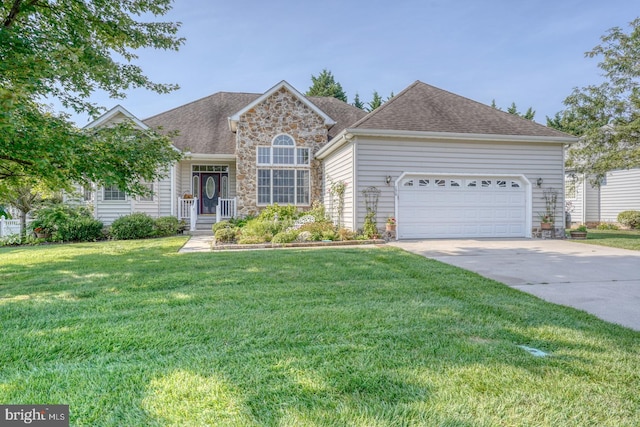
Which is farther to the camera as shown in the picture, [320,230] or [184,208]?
[184,208]

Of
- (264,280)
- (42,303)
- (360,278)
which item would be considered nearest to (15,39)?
(42,303)

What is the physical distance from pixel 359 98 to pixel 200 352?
32.5 m

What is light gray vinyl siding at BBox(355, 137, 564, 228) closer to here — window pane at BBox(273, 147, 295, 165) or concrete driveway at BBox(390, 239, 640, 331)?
concrete driveway at BBox(390, 239, 640, 331)

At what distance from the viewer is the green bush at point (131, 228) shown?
39.7 ft

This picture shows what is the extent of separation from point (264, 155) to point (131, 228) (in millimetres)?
5733

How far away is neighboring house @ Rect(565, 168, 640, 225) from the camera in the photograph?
1683 centimetres

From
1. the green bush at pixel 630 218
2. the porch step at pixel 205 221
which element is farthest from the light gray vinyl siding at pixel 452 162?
the green bush at pixel 630 218

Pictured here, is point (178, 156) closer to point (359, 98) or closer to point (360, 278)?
point (360, 278)

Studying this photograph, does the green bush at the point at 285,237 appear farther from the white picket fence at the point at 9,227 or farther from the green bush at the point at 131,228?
the white picket fence at the point at 9,227

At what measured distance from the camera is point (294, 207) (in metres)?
13.5

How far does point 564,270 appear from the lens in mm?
5902

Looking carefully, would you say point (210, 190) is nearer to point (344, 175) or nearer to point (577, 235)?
point (344, 175)

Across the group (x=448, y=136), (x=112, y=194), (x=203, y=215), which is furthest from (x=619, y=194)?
(x=112, y=194)

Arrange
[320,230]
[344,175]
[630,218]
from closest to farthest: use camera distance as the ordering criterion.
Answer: [320,230] → [344,175] → [630,218]
